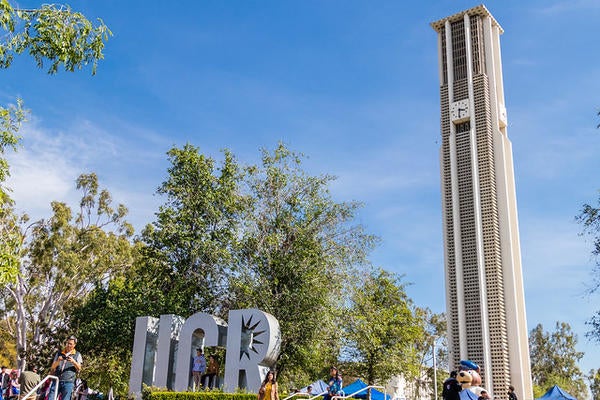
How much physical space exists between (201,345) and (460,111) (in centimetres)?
5824

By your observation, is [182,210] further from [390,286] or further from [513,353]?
[513,353]

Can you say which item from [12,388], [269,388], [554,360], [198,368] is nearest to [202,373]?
[198,368]

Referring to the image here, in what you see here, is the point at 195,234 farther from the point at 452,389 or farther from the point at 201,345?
the point at 452,389

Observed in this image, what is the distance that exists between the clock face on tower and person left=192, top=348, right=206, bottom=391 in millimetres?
57929

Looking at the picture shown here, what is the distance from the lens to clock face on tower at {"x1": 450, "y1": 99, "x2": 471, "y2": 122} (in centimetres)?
7162

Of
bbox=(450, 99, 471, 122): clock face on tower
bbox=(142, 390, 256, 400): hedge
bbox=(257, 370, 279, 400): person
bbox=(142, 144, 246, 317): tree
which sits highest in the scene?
bbox=(450, 99, 471, 122): clock face on tower

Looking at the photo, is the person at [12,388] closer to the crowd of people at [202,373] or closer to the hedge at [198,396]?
the hedge at [198,396]

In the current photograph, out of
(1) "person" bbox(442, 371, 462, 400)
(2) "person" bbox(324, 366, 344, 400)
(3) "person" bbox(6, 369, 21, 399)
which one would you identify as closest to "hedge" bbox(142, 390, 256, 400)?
(2) "person" bbox(324, 366, 344, 400)

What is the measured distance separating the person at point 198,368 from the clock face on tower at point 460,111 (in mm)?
57929

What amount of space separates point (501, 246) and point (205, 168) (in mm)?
45367

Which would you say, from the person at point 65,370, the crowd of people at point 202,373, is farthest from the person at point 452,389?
the crowd of people at point 202,373

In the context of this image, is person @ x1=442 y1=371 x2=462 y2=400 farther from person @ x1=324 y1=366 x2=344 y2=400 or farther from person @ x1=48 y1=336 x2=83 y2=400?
person @ x1=48 y1=336 x2=83 y2=400

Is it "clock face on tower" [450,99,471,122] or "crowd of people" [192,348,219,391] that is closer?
"crowd of people" [192,348,219,391]

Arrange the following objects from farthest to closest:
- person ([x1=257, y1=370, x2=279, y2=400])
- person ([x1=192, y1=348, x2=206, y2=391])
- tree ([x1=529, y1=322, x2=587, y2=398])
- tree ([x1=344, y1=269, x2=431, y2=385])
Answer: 1. tree ([x1=529, y1=322, x2=587, y2=398])
2. tree ([x1=344, y1=269, x2=431, y2=385])
3. person ([x1=192, y1=348, x2=206, y2=391])
4. person ([x1=257, y1=370, x2=279, y2=400])
